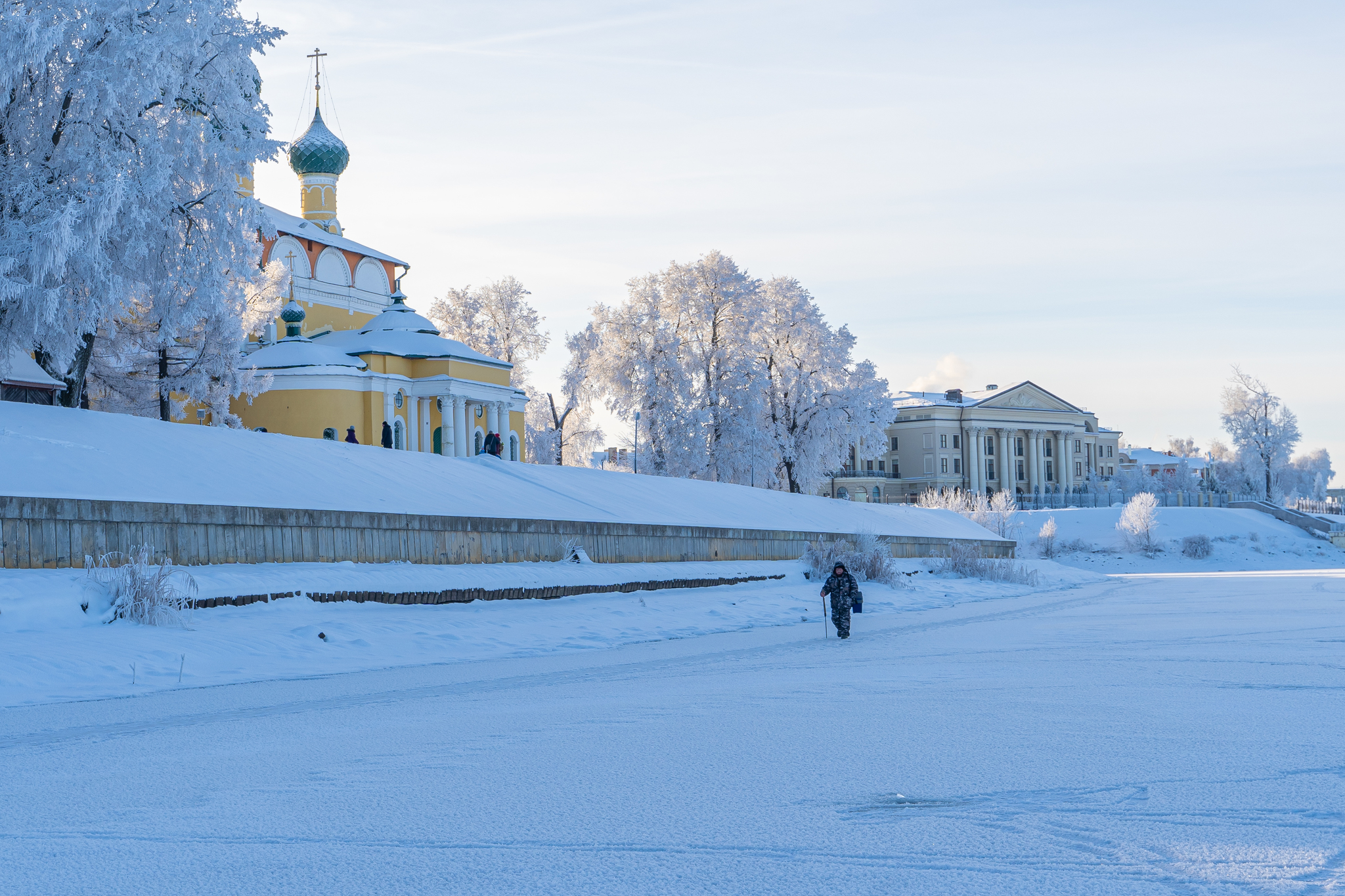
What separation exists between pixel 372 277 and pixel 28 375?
33929 millimetres

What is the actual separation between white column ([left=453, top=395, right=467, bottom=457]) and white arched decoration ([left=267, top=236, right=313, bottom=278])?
10.4 m

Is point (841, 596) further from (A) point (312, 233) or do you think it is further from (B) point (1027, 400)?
(B) point (1027, 400)

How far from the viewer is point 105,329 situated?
27906 mm

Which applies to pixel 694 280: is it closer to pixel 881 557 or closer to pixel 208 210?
pixel 881 557

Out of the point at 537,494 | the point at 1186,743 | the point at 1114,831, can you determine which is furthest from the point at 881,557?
the point at 1114,831

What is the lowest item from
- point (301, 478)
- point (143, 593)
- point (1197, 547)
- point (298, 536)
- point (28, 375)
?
point (1197, 547)

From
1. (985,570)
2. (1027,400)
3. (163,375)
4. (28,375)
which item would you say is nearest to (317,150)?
(163,375)

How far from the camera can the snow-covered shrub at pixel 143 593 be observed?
14.0 meters

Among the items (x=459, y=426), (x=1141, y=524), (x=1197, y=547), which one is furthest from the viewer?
(x=1141, y=524)

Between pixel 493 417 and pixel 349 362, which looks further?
pixel 493 417

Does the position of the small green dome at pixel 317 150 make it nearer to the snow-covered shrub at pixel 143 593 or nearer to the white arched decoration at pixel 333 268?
the white arched decoration at pixel 333 268

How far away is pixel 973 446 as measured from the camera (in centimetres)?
10619

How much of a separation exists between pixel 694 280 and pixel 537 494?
994 inches

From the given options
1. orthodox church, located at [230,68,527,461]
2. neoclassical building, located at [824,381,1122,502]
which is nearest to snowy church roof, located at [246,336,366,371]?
orthodox church, located at [230,68,527,461]
